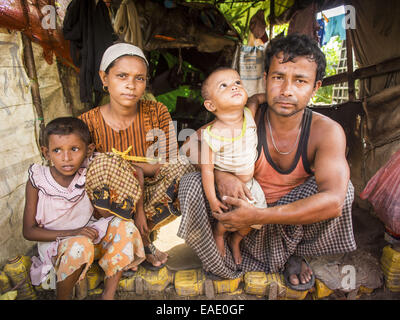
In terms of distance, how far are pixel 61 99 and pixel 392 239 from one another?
3.74 meters

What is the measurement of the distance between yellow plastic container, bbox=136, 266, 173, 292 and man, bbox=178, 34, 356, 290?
38cm

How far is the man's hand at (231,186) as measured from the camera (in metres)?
1.73

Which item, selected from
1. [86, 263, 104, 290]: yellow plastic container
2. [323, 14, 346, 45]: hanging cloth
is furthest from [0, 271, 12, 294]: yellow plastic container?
[323, 14, 346, 45]: hanging cloth

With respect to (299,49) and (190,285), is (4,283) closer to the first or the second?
(190,285)

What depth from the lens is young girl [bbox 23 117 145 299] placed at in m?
1.73

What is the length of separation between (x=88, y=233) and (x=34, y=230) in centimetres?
39

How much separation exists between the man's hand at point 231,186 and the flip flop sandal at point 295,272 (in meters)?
0.68

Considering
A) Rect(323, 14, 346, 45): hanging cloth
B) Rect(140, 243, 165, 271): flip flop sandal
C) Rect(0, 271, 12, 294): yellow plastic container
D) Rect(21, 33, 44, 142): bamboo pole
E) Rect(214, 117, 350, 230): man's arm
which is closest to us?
Rect(214, 117, 350, 230): man's arm

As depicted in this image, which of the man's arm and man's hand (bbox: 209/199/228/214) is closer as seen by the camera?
the man's arm

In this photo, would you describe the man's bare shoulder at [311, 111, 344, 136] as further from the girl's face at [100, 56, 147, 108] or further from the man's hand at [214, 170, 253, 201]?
the girl's face at [100, 56, 147, 108]

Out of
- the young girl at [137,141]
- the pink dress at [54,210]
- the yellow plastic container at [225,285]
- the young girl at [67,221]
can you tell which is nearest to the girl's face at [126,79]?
the young girl at [137,141]

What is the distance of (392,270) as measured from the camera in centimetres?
194

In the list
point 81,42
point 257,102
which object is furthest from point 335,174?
point 81,42

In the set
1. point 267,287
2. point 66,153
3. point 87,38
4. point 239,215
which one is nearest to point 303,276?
point 267,287
